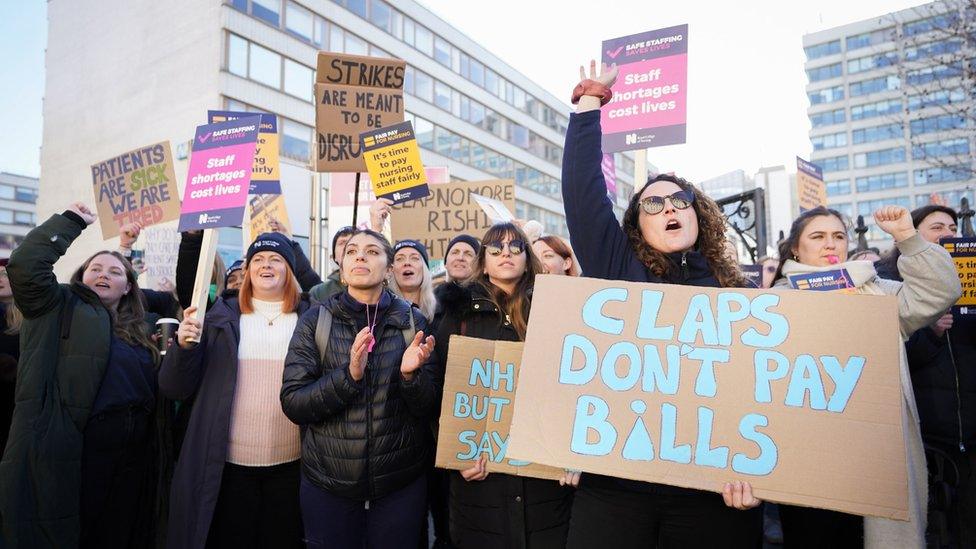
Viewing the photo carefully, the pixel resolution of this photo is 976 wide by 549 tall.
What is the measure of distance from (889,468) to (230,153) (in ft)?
11.4

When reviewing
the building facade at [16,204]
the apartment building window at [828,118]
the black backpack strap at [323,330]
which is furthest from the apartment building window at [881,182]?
the building facade at [16,204]

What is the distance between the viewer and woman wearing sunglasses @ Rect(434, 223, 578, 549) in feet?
9.18

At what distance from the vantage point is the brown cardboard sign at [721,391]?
190 centimetres

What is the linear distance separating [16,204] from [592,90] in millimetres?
86509

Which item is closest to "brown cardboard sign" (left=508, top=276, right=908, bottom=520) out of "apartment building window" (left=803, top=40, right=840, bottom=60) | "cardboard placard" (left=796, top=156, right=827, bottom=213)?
"cardboard placard" (left=796, top=156, right=827, bottom=213)

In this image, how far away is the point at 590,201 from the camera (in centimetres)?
243

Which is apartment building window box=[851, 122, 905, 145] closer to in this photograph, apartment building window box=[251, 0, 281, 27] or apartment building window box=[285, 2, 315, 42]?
apartment building window box=[285, 2, 315, 42]

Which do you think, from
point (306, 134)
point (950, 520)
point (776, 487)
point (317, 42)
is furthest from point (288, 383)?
point (317, 42)

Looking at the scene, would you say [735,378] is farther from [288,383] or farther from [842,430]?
[288,383]

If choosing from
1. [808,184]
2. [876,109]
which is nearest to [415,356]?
[808,184]

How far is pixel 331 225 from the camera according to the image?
16.1 meters

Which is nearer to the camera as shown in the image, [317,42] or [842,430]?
[842,430]

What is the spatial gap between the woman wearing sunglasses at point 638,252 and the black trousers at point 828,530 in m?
1.12

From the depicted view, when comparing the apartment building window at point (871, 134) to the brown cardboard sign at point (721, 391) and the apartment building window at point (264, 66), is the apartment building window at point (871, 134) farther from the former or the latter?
the brown cardboard sign at point (721, 391)
